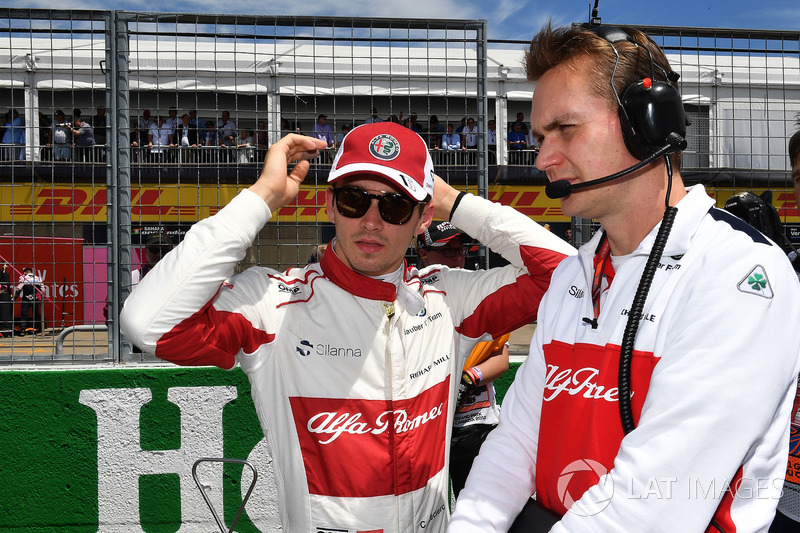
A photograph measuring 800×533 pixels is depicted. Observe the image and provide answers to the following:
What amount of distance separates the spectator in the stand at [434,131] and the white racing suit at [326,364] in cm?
219

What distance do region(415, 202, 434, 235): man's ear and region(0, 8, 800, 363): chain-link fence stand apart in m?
1.23

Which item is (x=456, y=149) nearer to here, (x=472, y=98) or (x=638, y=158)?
(x=472, y=98)

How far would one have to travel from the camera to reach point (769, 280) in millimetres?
1134

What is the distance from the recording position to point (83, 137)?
12.0 ft

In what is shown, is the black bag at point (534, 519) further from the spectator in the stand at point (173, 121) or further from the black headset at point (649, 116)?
the spectator in the stand at point (173, 121)

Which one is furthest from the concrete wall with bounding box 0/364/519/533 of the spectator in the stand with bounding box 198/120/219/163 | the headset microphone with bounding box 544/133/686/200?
the headset microphone with bounding box 544/133/686/200

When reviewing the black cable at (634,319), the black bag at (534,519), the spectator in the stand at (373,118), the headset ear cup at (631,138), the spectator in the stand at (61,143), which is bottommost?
the black bag at (534,519)

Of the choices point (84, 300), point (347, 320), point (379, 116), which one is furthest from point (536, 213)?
point (347, 320)

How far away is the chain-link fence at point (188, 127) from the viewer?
350 centimetres

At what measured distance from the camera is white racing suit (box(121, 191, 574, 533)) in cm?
177

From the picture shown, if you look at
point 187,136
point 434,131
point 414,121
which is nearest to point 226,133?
point 187,136

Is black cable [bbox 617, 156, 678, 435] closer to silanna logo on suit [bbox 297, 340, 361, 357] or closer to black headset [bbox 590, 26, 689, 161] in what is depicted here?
black headset [bbox 590, 26, 689, 161]

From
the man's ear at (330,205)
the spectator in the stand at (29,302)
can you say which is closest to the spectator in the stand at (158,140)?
the spectator in the stand at (29,302)

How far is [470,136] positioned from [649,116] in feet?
8.64
